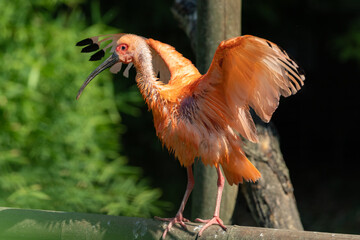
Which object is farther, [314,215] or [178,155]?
[314,215]

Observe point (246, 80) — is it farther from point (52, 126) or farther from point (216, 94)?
point (52, 126)

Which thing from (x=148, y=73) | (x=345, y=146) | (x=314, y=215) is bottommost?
(x=314, y=215)

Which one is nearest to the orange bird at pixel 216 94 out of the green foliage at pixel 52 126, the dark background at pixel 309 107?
the green foliage at pixel 52 126

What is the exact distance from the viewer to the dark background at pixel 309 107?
191 inches

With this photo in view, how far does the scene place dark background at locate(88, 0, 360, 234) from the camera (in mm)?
4844

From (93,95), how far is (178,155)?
1828mm

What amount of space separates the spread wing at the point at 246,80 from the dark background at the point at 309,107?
2.54 meters

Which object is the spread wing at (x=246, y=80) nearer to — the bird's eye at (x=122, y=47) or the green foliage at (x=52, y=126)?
the bird's eye at (x=122, y=47)

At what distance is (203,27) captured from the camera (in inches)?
99.3

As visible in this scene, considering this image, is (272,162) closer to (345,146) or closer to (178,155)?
(178,155)

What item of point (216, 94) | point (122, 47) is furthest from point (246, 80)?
point (122, 47)

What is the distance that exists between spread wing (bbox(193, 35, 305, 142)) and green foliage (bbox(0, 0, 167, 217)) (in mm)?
1779

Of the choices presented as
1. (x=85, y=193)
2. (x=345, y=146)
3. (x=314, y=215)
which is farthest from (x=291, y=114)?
(x=85, y=193)

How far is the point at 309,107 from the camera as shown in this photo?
586 cm
